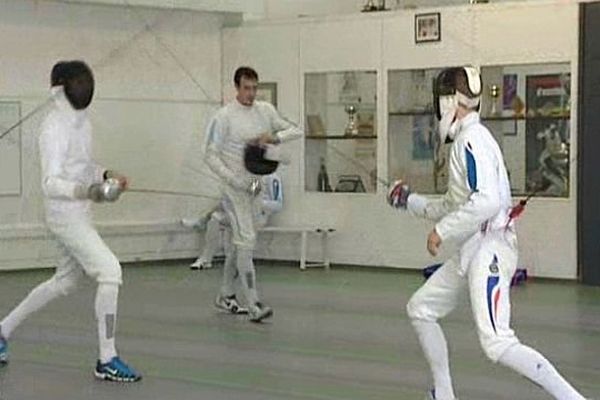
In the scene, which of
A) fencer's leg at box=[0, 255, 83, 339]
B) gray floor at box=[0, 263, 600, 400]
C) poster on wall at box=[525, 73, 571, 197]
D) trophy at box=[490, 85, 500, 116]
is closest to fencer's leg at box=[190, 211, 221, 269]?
gray floor at box=[0, 263, 600, 400]

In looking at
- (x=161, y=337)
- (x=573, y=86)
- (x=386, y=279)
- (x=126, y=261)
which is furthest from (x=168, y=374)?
(x=126, y=261)

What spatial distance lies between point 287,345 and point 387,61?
5.15 metres

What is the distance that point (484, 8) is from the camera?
1092 cm

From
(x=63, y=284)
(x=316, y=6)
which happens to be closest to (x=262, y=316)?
(x=63, y=284)

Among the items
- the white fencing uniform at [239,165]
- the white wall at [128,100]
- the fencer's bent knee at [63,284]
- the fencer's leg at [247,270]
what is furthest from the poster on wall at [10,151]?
the fencer's bent knee at [63,284]

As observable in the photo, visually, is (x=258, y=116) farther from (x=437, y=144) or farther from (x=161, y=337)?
(x=437, y=144)

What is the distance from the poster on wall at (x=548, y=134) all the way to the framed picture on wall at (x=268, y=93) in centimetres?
278

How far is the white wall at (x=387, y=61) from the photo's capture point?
10531 mm

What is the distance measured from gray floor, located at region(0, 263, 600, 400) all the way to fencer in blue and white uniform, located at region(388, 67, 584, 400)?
2.19 feet

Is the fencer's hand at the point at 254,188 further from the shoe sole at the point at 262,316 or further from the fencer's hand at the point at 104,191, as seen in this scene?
the fencer's hand at the point at 104,191

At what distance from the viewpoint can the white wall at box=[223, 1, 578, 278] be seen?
34.6ft

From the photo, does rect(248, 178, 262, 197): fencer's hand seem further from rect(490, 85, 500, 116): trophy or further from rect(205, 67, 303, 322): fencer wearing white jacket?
rect(490, 85, 500, 116): trophy

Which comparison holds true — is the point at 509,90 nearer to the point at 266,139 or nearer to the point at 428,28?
the point at 428,28

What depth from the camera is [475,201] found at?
15.3ft
